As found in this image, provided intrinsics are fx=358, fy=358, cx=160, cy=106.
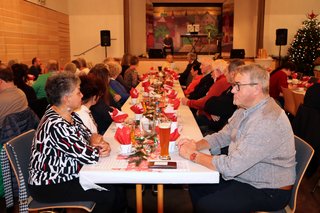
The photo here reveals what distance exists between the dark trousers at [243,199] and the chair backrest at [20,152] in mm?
1191

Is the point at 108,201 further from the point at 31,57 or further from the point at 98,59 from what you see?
the point at 98,59

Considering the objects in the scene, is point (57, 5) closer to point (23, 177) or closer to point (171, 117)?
point (171, 117)

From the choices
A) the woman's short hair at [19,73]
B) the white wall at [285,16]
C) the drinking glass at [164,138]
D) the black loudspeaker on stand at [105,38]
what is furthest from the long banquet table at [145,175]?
the white wall at [285,16]

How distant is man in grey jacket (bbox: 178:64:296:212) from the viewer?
2.04m

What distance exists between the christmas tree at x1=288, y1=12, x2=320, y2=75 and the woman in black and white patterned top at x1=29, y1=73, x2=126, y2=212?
10158 mm

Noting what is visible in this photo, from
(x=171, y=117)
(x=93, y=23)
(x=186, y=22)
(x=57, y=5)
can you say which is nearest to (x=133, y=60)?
(x=171, y=117)

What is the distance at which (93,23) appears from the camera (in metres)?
13.5

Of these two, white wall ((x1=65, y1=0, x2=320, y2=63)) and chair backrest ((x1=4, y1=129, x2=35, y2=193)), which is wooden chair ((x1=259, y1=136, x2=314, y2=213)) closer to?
chair backrest ((x1=4, y1=129, x2=35, y2=193))

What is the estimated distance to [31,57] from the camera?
9.81 m

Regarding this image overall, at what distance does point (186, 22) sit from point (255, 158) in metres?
15.9

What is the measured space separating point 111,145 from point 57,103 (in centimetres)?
49

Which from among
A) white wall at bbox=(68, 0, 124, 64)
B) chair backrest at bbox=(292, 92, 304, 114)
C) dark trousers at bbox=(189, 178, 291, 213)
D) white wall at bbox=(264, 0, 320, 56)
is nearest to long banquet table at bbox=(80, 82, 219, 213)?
dark trousers at bbox=(189, 178, 291, 213)

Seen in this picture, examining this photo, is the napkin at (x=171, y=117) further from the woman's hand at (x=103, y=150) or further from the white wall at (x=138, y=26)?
the white wall at (x=138, y=26)

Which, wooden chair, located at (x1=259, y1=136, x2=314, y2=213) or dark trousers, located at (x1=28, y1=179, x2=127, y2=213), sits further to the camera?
dark trousers, located at (x1=28, y1=179, x2=127, y2=213)
